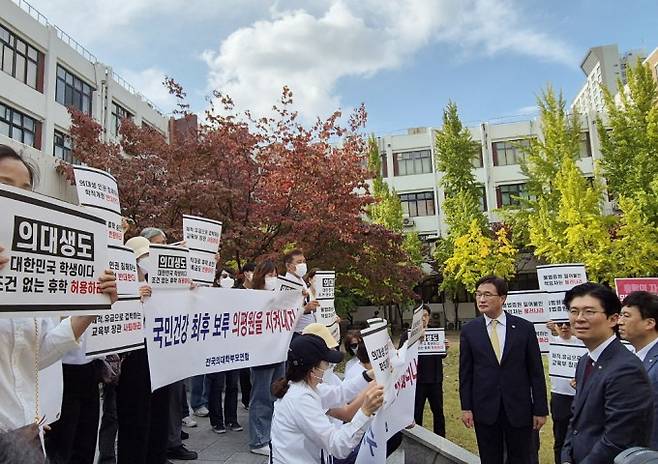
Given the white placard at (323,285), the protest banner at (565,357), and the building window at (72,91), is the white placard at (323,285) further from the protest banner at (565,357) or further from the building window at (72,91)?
the building window at (72,91)

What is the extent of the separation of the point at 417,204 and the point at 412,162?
9.39 feet

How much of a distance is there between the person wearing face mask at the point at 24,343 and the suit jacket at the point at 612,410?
256 cm

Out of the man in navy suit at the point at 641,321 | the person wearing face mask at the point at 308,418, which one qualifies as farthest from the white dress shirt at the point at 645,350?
the person wearing face mask at the point at 308,418

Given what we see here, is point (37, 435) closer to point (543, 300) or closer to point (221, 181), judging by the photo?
point (543, 300)

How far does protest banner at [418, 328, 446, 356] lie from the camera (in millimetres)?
6559

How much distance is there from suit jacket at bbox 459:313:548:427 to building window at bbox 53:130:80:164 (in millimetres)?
19477

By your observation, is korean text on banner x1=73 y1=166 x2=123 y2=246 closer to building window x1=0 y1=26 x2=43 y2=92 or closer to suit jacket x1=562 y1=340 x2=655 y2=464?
suit jacket x1=562 y1=340 x2=655 y2=464

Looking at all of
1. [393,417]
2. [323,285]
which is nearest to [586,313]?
[393,417]

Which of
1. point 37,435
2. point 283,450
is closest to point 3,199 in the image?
point 37,435

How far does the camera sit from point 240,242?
1068cm

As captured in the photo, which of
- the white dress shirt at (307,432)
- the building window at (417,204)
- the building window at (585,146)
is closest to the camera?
the white dress shirt at (307,432)

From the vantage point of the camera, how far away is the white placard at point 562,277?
5.55m

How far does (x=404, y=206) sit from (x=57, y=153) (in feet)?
66.4

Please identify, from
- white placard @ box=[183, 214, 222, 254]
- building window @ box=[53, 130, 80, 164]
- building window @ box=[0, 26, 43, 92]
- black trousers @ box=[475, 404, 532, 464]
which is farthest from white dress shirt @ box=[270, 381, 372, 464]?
building window @ box=[53, 130, 80, 164]
